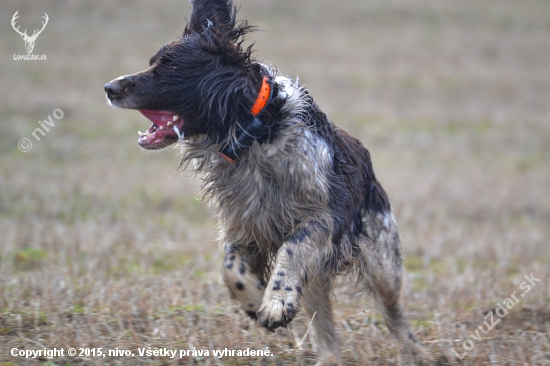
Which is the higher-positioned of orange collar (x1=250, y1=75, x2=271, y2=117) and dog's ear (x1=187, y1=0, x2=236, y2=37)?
dog's ear (x1=187, y1=0, x2=236, y2=37)

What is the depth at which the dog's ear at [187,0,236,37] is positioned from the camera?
4.30 meters

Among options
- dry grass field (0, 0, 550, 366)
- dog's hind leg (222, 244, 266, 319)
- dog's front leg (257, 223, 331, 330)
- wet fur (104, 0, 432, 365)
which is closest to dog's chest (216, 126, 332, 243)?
wet fur (104, 0, 432, 365)

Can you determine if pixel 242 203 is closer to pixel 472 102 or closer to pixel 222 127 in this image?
pixel 222 127

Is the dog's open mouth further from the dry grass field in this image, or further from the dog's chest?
the dry grass field

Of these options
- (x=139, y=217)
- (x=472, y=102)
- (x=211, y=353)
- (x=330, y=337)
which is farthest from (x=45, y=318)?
(x=472, y=102)

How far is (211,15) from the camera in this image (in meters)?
4.32

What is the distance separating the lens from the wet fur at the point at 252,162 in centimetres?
408

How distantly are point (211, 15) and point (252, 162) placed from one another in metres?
1.05

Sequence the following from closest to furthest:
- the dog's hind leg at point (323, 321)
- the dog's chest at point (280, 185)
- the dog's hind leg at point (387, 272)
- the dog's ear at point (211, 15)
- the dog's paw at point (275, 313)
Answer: the dog's paw at point (275, 313) → the dog's chest at point (280, 185) → the dog's ear at point (211, 15) → the dog's hind leg at point (323, 321) → the dog's hind leg at point (387, 272)

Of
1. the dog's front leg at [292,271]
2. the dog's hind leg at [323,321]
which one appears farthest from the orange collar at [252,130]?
the dog's hind leg at [323,321]

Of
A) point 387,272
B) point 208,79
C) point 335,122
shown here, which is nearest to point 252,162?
point 208,79

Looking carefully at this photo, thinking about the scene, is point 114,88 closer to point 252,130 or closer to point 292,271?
point 252,130

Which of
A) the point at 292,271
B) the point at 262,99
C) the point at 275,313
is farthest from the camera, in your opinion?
the point at 262,99

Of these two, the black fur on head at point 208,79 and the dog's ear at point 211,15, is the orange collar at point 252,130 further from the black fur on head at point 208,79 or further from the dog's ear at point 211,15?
the dog's ear at point 211,15
